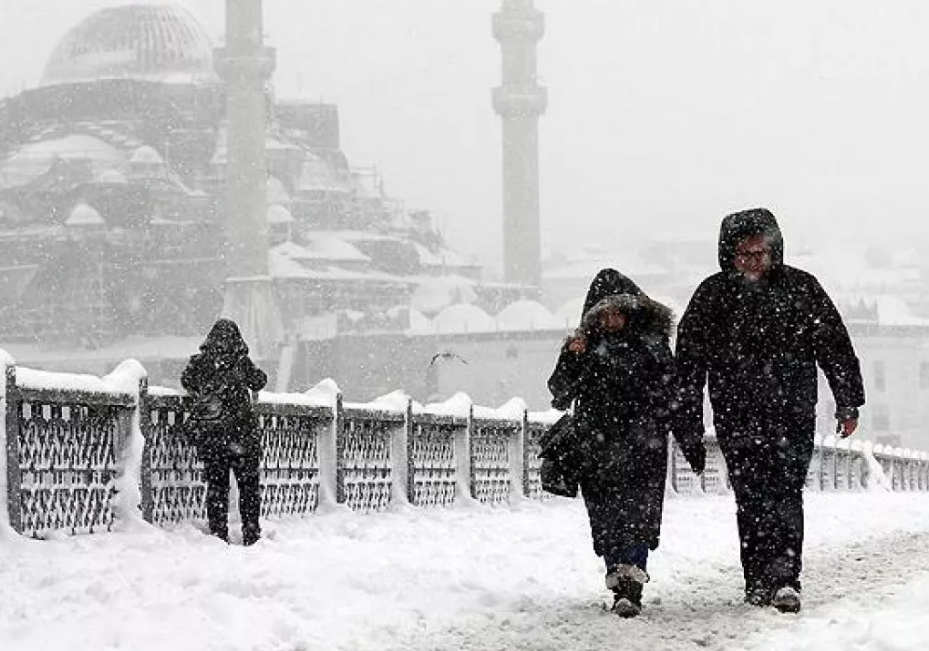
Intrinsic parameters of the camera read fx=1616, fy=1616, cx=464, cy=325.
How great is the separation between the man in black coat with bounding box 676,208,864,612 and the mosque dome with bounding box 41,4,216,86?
240 ft

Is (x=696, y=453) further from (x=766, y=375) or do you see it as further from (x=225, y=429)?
(x=225, y=429)

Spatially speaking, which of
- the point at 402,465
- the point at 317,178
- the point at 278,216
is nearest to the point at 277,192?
the point at 317,178

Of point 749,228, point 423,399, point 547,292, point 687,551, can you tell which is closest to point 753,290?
point 749,228

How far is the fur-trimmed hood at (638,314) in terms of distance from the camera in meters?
6.07

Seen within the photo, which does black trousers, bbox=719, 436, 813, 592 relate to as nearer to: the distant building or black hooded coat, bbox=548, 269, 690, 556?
black hooded coat, bbox=548, 269, 690, 556

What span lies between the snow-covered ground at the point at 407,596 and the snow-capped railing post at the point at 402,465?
1736 millimetres

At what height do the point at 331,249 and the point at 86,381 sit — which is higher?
the point at 331,249

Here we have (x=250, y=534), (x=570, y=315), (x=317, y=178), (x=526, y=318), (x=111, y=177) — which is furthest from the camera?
(x=317, y=178)

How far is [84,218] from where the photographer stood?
69.4m

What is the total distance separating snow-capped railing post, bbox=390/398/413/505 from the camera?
34.7ft

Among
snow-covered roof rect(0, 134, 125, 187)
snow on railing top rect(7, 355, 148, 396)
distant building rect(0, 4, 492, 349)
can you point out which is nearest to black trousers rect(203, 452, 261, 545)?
snow on railing top rect(7, 355, 148, 396)

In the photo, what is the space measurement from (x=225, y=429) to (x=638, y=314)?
270 centimetres

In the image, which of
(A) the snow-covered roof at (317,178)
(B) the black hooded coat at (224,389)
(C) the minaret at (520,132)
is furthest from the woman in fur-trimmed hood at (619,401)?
(A) the snow-covered roof at (317,178)

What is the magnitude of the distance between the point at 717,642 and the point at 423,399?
60223mm
